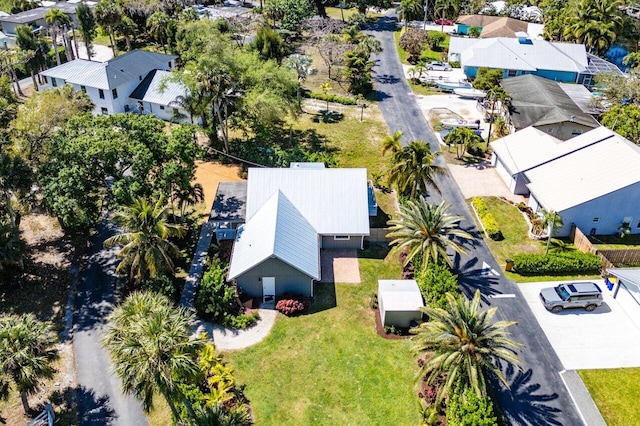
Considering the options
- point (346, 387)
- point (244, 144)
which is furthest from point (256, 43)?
point (346, 387)

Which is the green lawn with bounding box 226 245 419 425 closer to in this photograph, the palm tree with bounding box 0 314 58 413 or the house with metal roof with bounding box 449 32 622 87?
the palm tree with bounding box 0 314 58 413

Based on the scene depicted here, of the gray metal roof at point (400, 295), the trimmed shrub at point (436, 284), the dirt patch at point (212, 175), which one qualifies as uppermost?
the trimmed shrub at point (436, 284)

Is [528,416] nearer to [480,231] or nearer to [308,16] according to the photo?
[480,231]

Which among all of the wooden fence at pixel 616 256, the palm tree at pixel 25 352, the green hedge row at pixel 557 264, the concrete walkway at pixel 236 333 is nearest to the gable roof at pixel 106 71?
the concrete walkway at pixel 236 333

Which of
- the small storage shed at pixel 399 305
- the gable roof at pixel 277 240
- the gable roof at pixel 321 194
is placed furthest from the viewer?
the gable roof at pixel 321 194

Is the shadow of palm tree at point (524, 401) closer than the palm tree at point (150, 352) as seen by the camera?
No

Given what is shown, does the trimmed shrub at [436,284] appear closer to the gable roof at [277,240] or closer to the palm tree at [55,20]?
the gable roof at [277,240]
